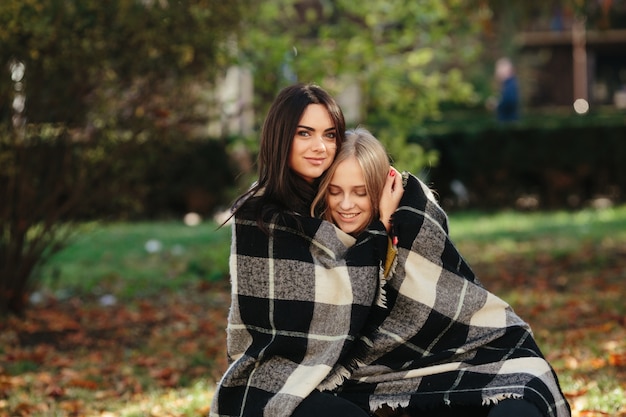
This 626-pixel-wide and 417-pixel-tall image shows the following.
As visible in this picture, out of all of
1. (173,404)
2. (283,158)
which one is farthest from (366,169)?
(173,404)

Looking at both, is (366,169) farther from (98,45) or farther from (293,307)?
(98,45)

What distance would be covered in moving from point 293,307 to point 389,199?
523 mm

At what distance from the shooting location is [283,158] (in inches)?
136

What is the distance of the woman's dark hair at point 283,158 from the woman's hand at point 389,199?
230 mm

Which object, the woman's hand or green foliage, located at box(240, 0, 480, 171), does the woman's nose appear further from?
green foliage, located at box(240, 0, 480, 171)

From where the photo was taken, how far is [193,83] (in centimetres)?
711

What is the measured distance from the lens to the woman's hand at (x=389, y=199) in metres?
3.45

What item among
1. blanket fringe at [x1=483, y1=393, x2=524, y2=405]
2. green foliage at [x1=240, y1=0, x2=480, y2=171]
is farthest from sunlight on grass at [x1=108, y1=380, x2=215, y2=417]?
green foliage at [x1=240, y1=0, x2=480, y2=171]

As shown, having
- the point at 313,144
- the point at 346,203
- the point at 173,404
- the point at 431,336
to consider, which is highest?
the point at 313,144

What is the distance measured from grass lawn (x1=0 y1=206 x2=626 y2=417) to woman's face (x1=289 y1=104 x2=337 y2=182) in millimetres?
1604

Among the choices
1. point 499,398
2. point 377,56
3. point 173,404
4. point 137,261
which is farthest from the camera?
point 137,261

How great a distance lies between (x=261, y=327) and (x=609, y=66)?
32.6 meters

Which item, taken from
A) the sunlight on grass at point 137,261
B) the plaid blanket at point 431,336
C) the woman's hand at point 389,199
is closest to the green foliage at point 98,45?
the sunlight on grass at point 137,261

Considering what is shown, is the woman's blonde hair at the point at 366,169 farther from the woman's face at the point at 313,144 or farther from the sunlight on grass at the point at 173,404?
the sunlight on grass at the point at 173,404
